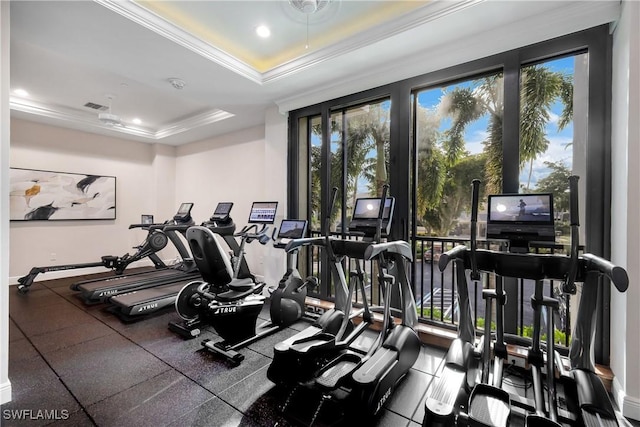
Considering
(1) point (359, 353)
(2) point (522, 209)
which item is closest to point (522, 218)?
(2) point (522, 209)

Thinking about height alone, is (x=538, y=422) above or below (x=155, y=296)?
above

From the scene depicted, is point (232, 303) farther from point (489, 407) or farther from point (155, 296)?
point (489, 407)

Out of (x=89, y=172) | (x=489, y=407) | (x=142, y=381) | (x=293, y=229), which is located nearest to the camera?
(x=489, y=407)

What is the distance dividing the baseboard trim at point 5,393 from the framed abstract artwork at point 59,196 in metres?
4.66

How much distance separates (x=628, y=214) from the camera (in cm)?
194

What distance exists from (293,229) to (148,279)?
2930 mm

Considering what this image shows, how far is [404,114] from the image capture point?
338 centimetres

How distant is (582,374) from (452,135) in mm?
2444

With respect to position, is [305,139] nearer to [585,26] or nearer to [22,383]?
[585,26]

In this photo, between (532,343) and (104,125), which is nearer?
(532,343)

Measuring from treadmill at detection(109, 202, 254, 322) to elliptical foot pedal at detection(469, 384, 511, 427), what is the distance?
2358 mm

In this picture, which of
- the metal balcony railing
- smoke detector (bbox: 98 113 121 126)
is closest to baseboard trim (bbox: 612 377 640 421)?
the metal balcony railing

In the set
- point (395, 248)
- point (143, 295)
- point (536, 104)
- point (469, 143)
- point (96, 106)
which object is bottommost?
point (143, 295)

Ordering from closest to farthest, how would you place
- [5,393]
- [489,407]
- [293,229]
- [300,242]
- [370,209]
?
[489,407] < [5,393] < [300,242] < [370,209] < [293,229]
